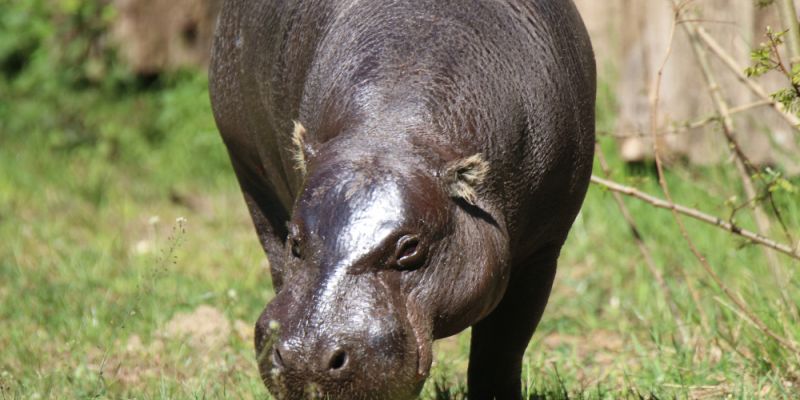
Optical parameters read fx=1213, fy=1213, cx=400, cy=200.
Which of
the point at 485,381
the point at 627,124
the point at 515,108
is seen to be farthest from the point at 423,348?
the point at 627,124

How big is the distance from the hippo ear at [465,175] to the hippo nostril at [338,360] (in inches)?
21.9

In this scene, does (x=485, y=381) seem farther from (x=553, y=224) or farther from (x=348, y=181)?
(x=348, y=181)

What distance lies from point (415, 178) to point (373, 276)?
291 millimetres

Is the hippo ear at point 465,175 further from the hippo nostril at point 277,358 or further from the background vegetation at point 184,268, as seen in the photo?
the background vegetation at point 184,268

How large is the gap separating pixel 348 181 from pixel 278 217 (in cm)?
224

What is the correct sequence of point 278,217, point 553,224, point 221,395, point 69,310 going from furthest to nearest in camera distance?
point 69,310 < point 278,217 < point 221,395 < point 553,224

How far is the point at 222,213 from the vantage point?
803 centimetres

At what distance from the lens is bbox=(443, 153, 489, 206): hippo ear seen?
3.21 m

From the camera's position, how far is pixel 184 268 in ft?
22.4

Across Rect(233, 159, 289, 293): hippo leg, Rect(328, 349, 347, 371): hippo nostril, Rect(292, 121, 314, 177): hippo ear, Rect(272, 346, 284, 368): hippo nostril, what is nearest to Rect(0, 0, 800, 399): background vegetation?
Rect(233, 159, 289, 293): hippo leg

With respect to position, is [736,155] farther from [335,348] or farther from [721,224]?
[335,348]

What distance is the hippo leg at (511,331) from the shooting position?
13.5 feet

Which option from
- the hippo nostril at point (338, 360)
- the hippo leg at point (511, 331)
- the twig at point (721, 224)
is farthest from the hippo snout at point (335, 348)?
the twig at point (721, 224)

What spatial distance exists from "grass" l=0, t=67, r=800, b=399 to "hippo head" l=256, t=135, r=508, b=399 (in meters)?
0.68
